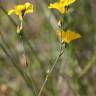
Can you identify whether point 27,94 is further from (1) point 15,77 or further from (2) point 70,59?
(2) point 70,59

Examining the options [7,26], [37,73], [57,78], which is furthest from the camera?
[7,26]

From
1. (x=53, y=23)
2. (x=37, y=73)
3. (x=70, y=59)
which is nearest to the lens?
(x=70, y=59)

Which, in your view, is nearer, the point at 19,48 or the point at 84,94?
the point at 84,94

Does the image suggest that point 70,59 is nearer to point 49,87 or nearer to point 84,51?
point 49,87

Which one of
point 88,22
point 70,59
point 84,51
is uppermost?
point 70,59

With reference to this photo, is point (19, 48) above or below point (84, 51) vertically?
above

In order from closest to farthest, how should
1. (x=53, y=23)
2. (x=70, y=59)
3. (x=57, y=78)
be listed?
(x=70, y=59) < (x=57, y=78) < (x=53, y=23)

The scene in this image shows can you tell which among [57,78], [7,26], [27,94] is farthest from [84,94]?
[7,26]

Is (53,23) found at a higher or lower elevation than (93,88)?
Result: higher

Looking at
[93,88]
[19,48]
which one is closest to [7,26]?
[19,48]
